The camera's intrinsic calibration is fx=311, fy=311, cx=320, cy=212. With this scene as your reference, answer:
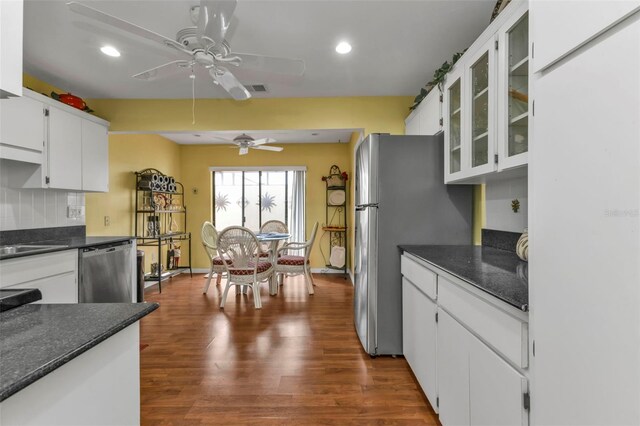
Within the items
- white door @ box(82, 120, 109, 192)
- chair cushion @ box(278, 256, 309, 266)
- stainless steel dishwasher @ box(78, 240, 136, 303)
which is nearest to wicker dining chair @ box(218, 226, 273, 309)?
chair cushion @ box(278, 256, 309, 266)

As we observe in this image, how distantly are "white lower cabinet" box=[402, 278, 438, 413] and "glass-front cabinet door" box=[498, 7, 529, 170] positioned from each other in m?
0.88

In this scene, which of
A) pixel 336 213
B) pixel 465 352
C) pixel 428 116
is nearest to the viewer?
pixel 465 352

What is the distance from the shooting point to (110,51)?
255 cm

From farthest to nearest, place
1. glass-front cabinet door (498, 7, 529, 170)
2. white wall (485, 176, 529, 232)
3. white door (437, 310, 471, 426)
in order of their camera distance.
→ white wall (485, 176, 529, 232), glass-front cabinet door (498, 7, 529, 170), white door (437, 310, 471, 426)

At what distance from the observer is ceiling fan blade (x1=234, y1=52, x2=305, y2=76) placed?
2078 millimetres

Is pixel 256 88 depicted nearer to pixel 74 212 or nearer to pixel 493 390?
pixel 74 212

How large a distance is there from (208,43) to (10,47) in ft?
4.40

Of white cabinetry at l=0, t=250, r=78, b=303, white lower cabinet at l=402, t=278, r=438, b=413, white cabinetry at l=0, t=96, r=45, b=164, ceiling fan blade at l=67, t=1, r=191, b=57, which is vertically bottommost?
white lower cabinet at l=402, t=278, r=438, b=413

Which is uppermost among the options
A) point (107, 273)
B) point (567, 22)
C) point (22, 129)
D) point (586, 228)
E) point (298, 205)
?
point (22, 129)

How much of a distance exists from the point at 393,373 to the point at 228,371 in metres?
1.18

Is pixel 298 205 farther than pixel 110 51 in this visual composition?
Yes

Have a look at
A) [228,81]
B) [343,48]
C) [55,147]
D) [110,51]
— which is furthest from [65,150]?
[343,48]

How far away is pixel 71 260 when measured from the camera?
2553 millimetres

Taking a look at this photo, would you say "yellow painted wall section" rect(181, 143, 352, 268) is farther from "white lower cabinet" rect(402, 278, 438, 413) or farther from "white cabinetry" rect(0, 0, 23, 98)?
"white cabinetry" rect(0, 0, 23, 98)
